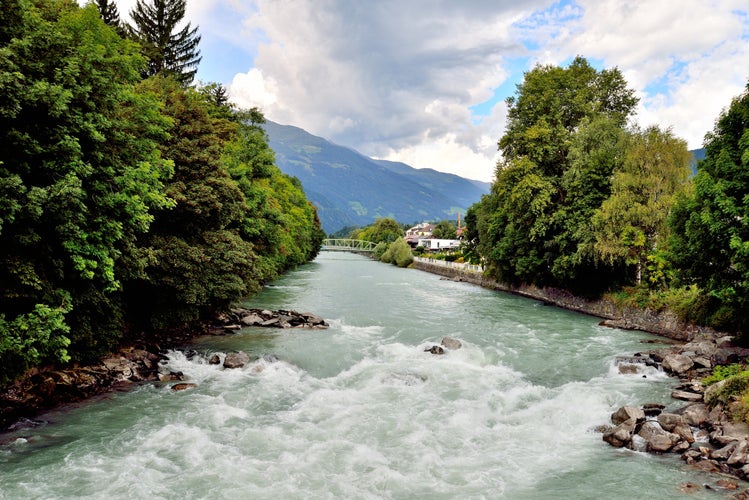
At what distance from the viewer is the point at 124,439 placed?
10.9 metres

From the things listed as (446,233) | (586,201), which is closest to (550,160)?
(586,201)

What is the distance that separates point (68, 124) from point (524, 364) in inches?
704

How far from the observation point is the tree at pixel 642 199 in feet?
92.3

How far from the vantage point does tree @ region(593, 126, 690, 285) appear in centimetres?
2814

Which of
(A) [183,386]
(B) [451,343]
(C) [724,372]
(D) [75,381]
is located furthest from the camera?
(B) [451,343]

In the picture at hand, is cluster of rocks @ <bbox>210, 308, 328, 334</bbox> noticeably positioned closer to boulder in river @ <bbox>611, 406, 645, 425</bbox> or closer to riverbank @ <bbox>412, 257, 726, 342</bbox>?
boulder in river @ <bbox>611, 406, 645, 425</bbox>

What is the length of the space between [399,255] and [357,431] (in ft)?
290

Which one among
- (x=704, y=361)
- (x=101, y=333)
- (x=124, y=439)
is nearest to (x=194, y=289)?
(x=101, y=333)

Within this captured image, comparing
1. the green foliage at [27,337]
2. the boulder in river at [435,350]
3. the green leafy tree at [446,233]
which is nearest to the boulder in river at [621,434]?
the boulder in river at [435,350]

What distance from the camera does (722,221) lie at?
15727 mm

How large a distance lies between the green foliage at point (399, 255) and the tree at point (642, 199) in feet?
222

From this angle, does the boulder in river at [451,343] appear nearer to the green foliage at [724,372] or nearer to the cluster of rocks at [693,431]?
the cluster of rocks at [693,431]

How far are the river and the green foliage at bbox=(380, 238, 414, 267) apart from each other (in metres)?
75.5

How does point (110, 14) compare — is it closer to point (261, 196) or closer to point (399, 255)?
point (261, 196)
